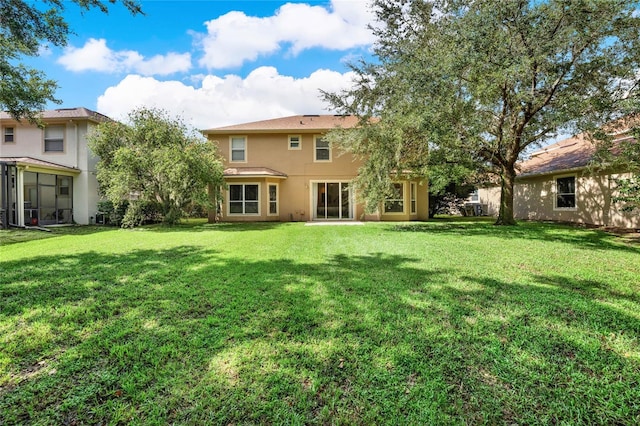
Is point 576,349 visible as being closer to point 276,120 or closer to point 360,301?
point 360,301

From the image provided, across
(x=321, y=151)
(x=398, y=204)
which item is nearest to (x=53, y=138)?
(x=321, y=151)

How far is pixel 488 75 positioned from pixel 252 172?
11579mm

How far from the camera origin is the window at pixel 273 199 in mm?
17344

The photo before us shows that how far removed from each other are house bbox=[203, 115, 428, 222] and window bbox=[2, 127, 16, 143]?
9.44 metres

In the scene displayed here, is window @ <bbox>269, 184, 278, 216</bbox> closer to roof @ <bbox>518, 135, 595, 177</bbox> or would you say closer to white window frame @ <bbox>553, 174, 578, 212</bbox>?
roof @ <bbox>518, 135, 595, 177</bbox>

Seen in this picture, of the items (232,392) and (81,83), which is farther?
(81,83)

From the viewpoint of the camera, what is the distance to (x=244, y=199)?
1716 cm

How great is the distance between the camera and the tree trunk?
1349 cm

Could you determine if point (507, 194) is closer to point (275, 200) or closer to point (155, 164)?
point (275, 200)

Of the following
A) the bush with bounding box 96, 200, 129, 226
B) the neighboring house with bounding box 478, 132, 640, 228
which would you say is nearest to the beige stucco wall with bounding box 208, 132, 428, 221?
the bush with bounding box 96, 200, 129, 226

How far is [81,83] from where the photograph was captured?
11.9m

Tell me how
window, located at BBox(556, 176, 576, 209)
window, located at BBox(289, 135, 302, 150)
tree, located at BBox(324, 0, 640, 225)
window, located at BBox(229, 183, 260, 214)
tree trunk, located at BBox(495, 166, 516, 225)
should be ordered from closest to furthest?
1. tree, located at BBox(324, 0, 640, 225)
2. tree trunk, located at BBox(495, 166, 516, 225)
3. window, located at BBox(556, 176, 576, 209)
4. window, located at BBox(229, 183, 260, 214)
5. window, located at BBox(289, 135, 302, 150)

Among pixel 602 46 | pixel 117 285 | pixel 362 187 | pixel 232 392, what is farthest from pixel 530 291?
pixel 602 46

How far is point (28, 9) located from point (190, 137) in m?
8.89
